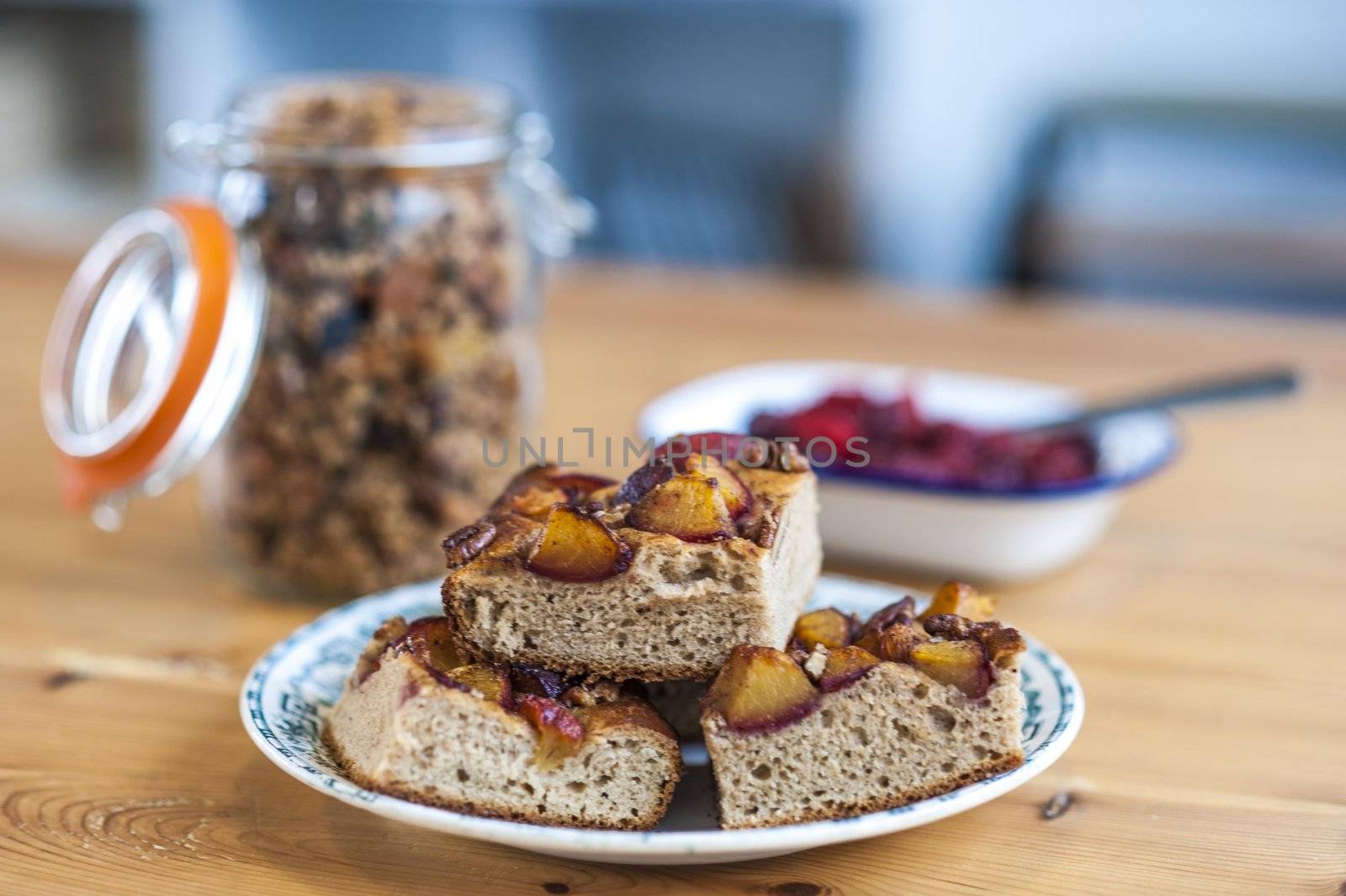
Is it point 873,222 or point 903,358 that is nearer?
point 903,358

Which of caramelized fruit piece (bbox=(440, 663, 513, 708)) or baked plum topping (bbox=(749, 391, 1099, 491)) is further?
baked plum topping (bbox=(749, 391, 1099, 491))

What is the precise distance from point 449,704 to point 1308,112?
10.6 feet

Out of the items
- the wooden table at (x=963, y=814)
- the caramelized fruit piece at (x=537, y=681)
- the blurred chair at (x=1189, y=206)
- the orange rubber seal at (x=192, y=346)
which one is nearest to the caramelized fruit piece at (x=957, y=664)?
the wooden table at (x=963, y=814)

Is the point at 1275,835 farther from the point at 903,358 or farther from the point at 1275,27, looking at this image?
the point at 1275,27

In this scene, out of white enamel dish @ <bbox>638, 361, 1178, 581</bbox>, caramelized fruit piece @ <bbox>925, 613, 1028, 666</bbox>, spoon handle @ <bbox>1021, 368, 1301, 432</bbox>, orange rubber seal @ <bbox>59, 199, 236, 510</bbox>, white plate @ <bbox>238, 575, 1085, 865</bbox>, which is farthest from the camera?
spoon handle @ <bbox>1021, 368, 1301, 432</bbox>

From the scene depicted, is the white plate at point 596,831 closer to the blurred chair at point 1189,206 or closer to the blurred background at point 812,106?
the blurred chair at point 1189,206

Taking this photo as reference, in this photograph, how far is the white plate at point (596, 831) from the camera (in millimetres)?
780

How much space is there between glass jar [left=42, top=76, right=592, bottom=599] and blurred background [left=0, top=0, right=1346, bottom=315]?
6.77 ft

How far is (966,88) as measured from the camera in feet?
12.2

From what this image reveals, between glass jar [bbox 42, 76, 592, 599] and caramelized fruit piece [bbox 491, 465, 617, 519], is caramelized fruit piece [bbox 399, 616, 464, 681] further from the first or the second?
glass jar [bbox 42, 76, 592, 599]

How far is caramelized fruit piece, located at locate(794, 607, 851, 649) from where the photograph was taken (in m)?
0.94

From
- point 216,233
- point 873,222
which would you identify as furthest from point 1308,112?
point 216,233

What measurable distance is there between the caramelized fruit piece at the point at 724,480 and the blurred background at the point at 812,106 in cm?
229

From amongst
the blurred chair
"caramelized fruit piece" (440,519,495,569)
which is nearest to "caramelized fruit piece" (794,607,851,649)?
"caramelized fruit piece" (440,519,495,569)
